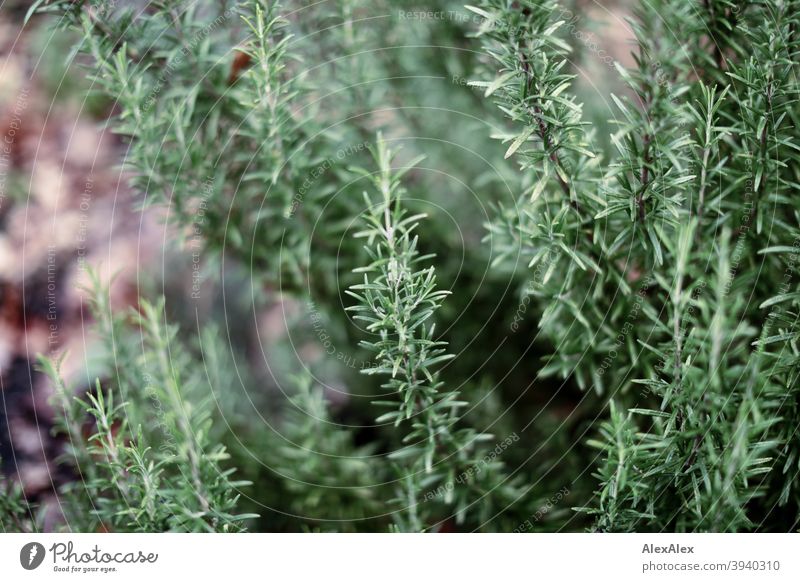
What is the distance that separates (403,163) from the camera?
58 centimetres

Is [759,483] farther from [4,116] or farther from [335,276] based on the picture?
[4,116]

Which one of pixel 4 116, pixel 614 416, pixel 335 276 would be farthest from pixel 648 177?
pixel 4 116

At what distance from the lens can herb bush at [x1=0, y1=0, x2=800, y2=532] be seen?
36cm

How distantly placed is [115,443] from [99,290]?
0.32ft

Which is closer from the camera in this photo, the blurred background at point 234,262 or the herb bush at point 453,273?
the herb bush at point 453,273
